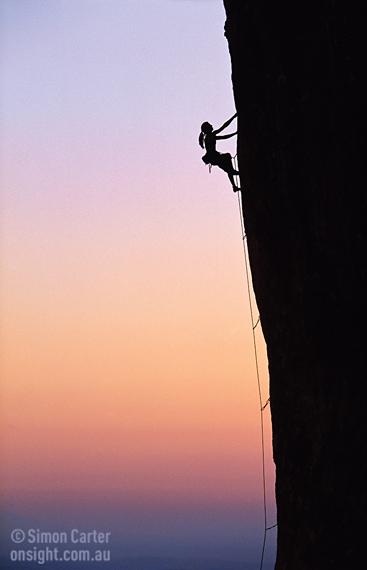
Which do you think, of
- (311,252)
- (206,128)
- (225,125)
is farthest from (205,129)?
(311,252)

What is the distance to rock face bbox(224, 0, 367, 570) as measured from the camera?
11516 millimetres

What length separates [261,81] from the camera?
13.3 metres

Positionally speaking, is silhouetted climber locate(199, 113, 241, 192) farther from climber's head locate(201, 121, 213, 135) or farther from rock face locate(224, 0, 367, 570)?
rock face locate(224, 0, 367, 570)

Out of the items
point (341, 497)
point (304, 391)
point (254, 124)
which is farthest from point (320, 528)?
point (254, 124)

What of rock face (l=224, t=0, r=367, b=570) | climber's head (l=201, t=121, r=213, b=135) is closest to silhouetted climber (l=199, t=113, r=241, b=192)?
climber's head (l=201, t=121, r=213, b=135)

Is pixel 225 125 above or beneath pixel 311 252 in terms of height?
above

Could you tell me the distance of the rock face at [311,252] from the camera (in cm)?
1152

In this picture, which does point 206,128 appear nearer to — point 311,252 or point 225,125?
point 225,125

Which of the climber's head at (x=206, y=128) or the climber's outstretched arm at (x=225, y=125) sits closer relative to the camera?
the climber's outstretched arm at (x=225, y=125)

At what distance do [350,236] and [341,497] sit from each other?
118 inches

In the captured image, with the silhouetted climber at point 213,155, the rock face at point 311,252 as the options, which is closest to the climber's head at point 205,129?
the silhouetted climber at point 213,155

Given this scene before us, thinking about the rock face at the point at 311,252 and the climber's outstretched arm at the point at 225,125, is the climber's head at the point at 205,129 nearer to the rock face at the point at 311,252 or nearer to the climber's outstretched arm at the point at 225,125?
the climber's outstretched arm at the point at 225,125

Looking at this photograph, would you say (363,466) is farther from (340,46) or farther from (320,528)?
(340,46)

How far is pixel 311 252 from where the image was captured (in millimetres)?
12148
